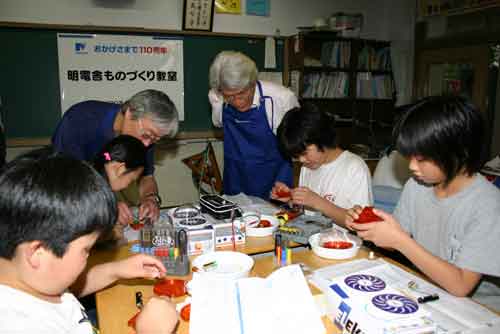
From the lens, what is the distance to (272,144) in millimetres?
2623

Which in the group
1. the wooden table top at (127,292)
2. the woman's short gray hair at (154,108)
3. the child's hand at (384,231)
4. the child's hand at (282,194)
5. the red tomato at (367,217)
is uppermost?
the woman's short gray hair at (154,108)

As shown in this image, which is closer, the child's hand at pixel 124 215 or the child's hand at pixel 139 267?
the child's hand at pixel 139 267

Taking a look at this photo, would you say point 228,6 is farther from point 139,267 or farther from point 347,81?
point 139,267

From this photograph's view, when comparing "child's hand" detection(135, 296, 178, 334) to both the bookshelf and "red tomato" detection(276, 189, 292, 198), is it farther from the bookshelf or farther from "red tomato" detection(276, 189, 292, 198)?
the bookshelf

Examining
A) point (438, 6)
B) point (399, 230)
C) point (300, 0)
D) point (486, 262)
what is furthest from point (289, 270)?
point (438, 6)

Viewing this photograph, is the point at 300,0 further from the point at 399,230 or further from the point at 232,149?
the point at 399,230

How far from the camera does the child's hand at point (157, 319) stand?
3.00ft

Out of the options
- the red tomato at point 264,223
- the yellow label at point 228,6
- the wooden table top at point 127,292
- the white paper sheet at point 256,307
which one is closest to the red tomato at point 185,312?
the wooden table top at point 127,292

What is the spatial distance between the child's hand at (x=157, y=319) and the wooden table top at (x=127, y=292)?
11 cm

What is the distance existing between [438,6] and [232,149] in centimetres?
297

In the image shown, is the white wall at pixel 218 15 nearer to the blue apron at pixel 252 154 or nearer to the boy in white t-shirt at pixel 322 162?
the blue apron at pixel 252 154

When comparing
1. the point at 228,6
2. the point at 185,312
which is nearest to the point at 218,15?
the point at 228,6

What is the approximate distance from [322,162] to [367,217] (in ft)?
2.69

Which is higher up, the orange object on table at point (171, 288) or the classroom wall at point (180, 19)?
the classroom wall at point (180, 19)
